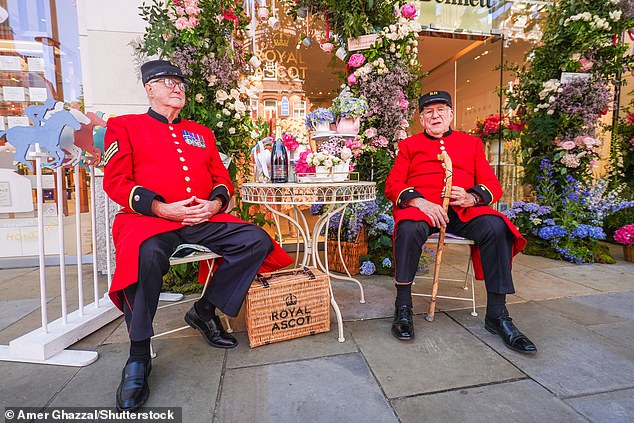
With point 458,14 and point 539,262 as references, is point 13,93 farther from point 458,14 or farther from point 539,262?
point 539,262

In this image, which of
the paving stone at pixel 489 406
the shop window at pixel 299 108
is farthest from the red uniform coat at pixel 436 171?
the shop window at pixel 299 108

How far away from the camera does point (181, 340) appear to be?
2.04 m

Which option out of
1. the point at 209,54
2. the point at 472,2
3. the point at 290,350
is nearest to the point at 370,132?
the point at 209,54

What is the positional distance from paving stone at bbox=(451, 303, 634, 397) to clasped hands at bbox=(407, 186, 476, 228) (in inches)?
27.5

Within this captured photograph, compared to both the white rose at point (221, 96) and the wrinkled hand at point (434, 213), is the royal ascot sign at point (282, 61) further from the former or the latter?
the wrinkled hand at point (434, 213)

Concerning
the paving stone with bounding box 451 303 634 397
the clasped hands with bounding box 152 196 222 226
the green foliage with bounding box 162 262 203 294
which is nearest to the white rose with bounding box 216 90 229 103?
the clasped hands with bounding box 152 196 222 226

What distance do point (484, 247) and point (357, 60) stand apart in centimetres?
195

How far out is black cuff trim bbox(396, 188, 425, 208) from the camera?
2125mm

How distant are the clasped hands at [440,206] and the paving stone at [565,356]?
0.70 m

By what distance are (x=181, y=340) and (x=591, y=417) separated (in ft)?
6.54

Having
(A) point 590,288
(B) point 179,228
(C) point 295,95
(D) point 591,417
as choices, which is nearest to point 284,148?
(B) point 179,228

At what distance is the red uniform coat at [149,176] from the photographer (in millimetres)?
1641

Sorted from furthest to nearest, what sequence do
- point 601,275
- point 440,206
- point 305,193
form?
→ point 601,275
point 440,206
point 305,193

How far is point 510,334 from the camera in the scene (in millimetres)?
1878
